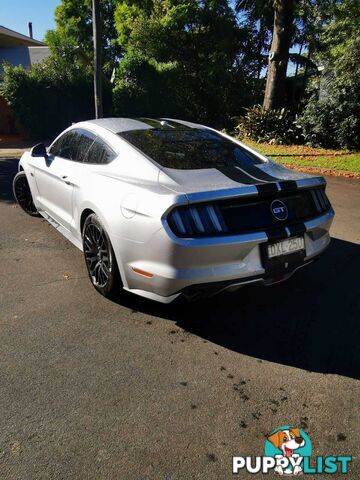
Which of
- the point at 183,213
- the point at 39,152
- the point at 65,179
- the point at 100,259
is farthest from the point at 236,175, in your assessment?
the point at 39,152

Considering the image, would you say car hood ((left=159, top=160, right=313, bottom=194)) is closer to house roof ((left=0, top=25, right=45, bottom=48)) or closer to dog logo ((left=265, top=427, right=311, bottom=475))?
dog logo ((left=265, top=427, right=311, bottom=475))

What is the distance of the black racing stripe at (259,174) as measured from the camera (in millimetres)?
3143

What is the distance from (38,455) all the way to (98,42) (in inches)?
523

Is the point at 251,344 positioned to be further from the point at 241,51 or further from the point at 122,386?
the point at 241,51

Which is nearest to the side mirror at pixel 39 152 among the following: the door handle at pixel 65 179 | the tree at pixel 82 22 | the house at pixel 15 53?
the door handle at pixel 65 179

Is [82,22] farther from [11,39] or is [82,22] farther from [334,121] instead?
[334,121]

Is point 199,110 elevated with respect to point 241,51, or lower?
lower

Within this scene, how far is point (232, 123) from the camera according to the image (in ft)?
61.3

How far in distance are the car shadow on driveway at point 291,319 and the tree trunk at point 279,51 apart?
11201 mm

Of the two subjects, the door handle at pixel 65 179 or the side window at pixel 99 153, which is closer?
the side window at pixel 99 153

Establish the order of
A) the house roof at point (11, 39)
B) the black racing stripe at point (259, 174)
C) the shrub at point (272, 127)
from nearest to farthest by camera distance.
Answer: the black racing stripe at point (259, 174), the shrub at point (272, 127), the house roof at point (11, 39)

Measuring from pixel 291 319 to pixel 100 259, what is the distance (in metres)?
1.70

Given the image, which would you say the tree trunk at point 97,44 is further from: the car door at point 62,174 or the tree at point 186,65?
the car door at point 62,174

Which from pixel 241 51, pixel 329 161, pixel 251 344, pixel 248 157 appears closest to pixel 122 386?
pixel 251 344
